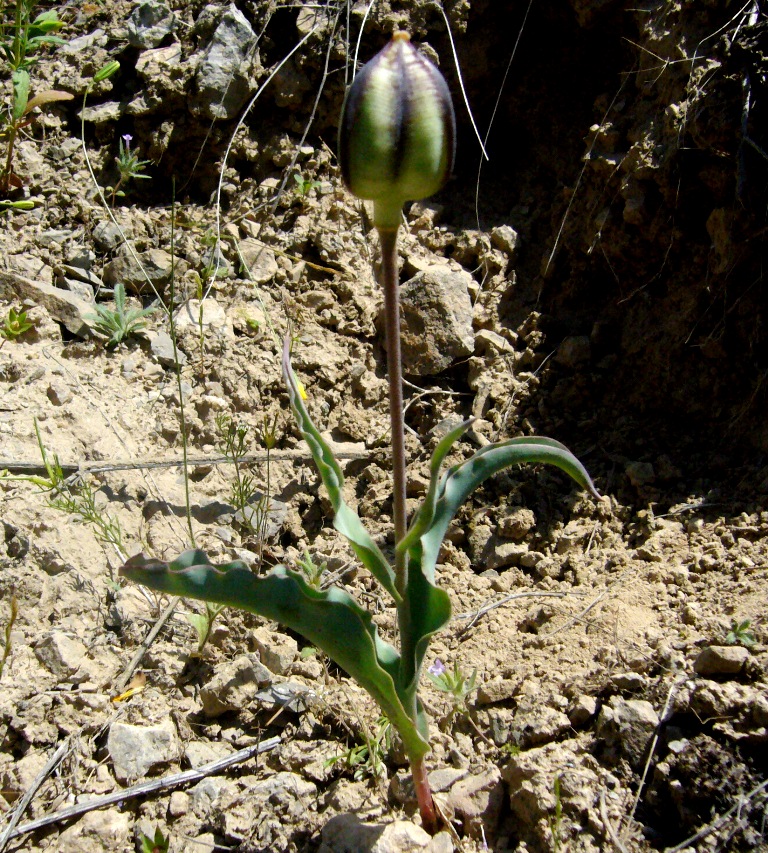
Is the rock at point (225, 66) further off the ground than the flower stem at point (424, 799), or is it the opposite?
the rock at point (225, 66)

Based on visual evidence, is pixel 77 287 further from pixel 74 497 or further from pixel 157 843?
pixel 157 843

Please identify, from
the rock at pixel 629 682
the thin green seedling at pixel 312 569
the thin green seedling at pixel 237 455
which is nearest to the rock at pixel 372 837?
the rock at pixel 629 682

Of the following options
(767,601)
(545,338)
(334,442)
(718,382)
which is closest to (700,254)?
(718,382)

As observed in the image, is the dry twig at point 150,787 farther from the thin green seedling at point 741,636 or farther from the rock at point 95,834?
the thin green seedling at point 741,636

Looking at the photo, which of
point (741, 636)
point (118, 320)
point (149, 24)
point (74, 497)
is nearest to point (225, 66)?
point (149, 24)

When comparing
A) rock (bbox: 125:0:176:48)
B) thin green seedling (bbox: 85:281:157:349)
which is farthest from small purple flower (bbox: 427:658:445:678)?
rock (bbox: 125:0:176:48)

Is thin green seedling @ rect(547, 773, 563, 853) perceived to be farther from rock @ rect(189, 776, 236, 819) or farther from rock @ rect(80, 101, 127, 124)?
rock @ rect(80, 101, 127, 124)
